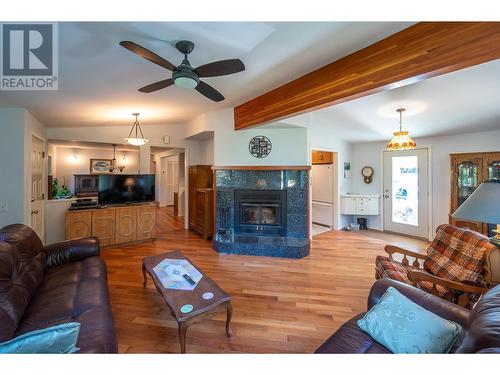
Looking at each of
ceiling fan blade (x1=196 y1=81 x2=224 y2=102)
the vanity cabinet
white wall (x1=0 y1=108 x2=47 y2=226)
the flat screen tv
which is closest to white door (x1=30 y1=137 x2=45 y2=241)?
white wall (x1=0 y1=108 x2=47 y2=226)

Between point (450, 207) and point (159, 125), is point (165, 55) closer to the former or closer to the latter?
point (159, 125)

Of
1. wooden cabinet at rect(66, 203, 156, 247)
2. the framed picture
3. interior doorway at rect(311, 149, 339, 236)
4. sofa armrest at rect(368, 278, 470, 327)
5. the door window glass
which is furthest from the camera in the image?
the framed picture

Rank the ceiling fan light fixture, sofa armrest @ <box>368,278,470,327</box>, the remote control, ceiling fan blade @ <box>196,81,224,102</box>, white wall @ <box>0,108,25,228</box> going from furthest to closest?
white wall @ <box>0,108,25,228</box> < ceiling fan blade @ <box>196,81,224,102</box> < the remote control < the ceiling fan light fixture < sofa armrest @ <box>368,278,470,327</box>

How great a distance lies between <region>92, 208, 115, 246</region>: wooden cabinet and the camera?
407 centimetres

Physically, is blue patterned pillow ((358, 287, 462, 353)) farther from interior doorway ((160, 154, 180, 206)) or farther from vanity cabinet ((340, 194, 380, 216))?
interior doorway ((160, 154, 180, 206))

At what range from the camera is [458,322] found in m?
1.25

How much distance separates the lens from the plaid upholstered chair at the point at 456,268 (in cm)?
177

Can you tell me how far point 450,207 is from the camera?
4.33 meters

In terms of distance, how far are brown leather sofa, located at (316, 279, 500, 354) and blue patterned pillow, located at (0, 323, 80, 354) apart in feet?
4.11

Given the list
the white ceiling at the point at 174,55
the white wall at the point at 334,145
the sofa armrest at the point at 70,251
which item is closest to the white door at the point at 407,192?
the white wall at the point at 334,145

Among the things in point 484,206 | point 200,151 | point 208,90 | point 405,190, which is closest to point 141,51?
point 208,90

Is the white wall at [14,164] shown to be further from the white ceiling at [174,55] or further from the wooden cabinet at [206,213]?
A: the wooden cabinet at [206,213]
